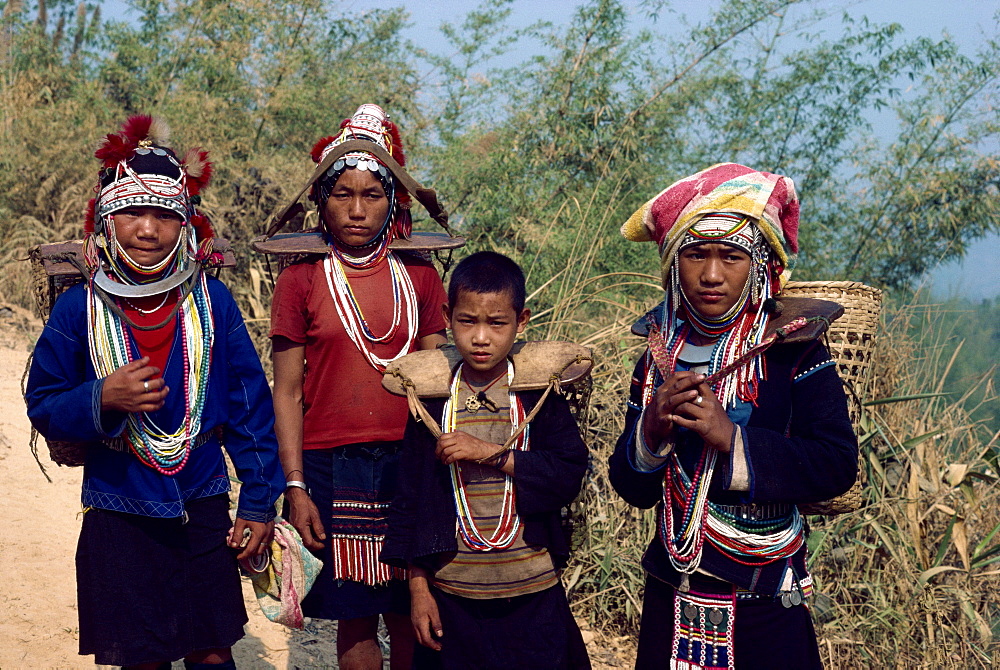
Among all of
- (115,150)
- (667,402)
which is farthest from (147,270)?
(667,402)

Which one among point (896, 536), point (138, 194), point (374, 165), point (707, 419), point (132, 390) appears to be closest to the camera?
point (707, 419)

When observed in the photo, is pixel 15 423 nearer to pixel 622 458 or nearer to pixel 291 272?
pixel 291 272

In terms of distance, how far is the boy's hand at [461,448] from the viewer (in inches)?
104

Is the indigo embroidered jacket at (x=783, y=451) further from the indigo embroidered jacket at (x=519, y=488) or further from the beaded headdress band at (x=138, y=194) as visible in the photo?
the beaded headdress band at (x=138, y=194)

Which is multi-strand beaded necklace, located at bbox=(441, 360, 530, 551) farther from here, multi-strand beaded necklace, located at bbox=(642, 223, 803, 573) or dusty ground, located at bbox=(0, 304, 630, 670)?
dusty ground, located at bbox=(0, 304, 630, 670)

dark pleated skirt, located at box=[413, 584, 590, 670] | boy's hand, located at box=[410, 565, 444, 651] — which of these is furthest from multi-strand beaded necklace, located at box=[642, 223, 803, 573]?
boy's hand, located at box=[410, 565, 444, 651]

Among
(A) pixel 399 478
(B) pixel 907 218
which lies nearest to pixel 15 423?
(A) pixel 399 478

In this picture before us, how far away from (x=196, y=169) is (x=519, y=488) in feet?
4.75

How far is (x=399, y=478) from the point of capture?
9.18 ft

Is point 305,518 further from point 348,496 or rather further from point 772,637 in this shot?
point 772,637

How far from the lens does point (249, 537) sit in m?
2.98

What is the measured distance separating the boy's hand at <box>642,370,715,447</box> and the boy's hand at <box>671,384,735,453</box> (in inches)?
0.7

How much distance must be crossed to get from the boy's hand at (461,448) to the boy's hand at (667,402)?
488mm

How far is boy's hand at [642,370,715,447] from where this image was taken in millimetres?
2244
